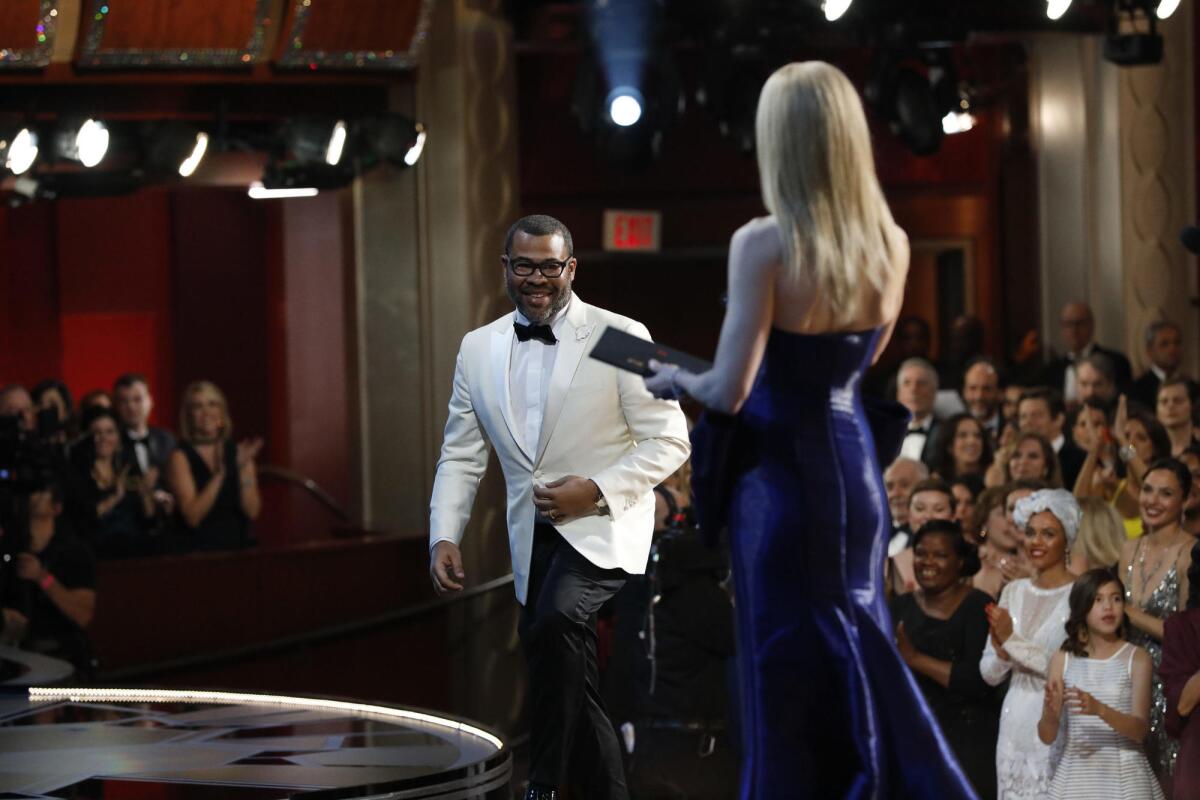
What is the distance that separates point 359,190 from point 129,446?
6.64 feet

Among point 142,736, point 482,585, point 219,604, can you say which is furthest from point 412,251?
point 142,736

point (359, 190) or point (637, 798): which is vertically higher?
point (359, 190)

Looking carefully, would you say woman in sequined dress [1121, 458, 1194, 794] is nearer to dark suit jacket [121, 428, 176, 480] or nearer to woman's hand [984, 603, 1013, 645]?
woman's hand [984, 603, 1013, 645]

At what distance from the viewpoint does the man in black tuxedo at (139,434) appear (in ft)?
27.8

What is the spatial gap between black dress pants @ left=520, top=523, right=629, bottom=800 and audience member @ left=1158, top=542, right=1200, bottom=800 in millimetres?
1487

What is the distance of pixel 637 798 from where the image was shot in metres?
5.87

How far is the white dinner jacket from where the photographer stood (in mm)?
4039

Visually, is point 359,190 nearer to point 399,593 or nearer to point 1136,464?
point 399,593

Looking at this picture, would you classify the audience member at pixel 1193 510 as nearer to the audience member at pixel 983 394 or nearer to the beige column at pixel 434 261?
the audience member at pixel 983 394

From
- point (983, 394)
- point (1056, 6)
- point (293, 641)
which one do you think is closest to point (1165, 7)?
point (1056, 6)

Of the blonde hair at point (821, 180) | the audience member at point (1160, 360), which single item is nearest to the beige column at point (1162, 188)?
the audience member at point (1160, 360)

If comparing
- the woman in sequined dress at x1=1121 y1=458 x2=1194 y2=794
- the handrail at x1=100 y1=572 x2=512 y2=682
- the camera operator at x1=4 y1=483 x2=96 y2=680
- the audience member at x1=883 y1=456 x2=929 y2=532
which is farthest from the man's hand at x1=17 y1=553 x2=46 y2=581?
the woman in sequined dress at x1=1121 y1=458 x2=1194 y2=794

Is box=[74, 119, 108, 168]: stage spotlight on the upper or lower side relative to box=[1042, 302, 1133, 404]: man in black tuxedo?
upper

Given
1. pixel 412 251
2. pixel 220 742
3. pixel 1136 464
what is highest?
pixel 412 251
